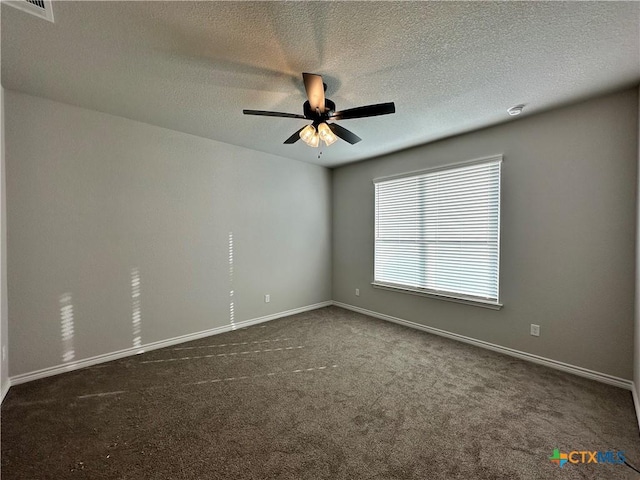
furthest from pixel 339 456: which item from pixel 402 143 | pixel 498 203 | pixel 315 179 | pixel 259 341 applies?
pixel 315 179

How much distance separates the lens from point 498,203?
3.06 meters

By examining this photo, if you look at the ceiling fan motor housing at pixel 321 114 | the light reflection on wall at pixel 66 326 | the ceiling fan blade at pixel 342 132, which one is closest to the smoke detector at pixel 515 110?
the ceiling fan blade at pixel 342 132

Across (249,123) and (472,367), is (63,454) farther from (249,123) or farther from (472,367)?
(472,367)

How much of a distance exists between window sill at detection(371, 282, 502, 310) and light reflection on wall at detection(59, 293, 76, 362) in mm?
3756

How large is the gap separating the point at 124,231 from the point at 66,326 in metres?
1.05

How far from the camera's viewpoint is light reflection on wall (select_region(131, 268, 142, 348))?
9.80 ft

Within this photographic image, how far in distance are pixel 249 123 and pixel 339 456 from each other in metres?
3.13

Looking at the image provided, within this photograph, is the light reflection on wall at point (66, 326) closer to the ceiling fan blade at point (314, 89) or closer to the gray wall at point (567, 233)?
the ceiling fan blade at point (314, 89)

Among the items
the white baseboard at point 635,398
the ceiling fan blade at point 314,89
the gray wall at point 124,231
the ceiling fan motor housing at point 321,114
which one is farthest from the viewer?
the gray wall at point 124,231

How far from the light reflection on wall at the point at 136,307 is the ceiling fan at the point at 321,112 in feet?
7.37

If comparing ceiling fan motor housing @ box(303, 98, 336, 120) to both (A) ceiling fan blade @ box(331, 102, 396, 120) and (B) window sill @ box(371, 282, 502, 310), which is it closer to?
(A) ceiling fan blade @ box(331, 102, 396, 120)

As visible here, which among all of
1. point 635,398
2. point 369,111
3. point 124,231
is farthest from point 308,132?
point 635,398

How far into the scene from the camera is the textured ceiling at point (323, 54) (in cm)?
153

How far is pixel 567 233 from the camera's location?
261cm
